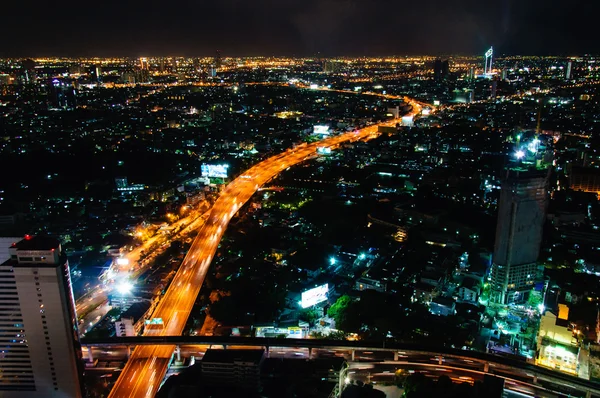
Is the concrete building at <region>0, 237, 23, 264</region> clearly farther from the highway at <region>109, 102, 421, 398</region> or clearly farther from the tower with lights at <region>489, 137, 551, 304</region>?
the tower with lights at <region>489, 137, 551, 304</region>

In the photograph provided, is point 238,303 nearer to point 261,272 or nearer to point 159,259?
point 261,272

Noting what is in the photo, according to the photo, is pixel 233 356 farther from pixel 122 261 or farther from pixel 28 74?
pixel 28 74

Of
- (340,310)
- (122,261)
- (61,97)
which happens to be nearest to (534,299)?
(340,310)

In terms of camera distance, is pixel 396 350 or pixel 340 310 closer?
pixel 396 350

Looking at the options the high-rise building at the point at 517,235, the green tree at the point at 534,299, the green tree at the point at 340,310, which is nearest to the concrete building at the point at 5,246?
the green tree at the point at 340,310

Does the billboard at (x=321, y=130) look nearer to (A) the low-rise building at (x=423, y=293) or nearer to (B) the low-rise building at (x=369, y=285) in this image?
(B) the low-rise building at (x=369, y=285)

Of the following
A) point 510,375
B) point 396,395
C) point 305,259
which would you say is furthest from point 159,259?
point 510,375
